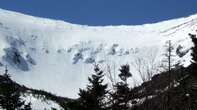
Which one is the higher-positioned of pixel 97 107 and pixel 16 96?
pixel 16 96

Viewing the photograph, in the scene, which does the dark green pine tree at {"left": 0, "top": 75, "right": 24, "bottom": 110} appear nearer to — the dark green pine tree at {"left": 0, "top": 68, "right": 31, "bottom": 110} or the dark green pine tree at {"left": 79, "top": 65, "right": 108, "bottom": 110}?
the dark green pine tree at {"left": 0, "top": 68, "right": 31, "bottom": 110}

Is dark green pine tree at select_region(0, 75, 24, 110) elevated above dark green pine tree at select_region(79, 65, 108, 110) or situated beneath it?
elevated above

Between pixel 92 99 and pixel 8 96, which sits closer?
pixel 92 99

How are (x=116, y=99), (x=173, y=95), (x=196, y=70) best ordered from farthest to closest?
(x=196, y=70)
(x=116, y=99)
(x=173, y=95)

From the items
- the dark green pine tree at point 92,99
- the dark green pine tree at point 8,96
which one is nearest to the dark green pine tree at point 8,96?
the dark green pine tree at point 8,96

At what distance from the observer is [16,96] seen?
131 ft

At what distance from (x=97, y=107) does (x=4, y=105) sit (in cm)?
1055

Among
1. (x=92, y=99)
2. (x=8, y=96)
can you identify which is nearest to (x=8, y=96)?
(x=8, y=96)

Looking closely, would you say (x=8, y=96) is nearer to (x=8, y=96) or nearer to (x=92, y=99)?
(x=8, y=96)

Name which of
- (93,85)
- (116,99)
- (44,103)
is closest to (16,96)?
(93,85)

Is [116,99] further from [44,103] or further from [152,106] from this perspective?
[44,103]

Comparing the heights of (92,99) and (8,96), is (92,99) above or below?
below

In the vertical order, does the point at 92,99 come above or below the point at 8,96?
below

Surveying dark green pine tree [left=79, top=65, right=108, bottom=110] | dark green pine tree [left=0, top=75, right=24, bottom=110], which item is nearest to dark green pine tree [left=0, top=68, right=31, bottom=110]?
dark green pine tree [left=0, top=75, right=24, bottom=110]
